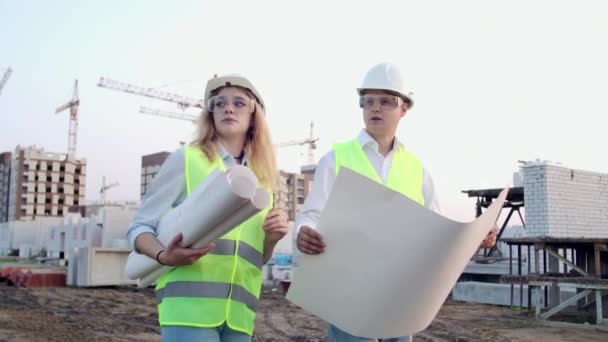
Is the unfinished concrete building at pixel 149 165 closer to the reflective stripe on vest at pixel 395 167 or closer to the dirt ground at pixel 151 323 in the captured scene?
the dirt ground at pixel 151 323

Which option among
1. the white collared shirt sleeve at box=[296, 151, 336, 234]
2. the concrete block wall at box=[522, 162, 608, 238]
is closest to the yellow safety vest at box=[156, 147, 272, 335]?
the white collared shirt sleeve at box=[296, 151, 336, 234]

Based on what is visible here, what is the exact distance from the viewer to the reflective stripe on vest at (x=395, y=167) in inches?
104

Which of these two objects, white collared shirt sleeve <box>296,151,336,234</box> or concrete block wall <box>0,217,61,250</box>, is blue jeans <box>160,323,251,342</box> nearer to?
white collared shirt sleeve <box>296,151,336,234</box>

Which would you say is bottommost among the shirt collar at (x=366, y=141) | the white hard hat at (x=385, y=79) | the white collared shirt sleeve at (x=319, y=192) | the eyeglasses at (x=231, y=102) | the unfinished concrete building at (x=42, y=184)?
the white collared shirt sleeve at (x=319, y=192)

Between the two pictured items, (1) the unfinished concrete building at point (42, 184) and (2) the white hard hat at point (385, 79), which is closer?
(2) the white hard hat at point (385, 79)

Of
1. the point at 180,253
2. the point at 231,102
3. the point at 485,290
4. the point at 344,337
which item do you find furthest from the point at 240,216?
the point at 485,290

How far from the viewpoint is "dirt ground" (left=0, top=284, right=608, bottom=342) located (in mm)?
10422

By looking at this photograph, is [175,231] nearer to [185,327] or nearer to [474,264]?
[185,327]

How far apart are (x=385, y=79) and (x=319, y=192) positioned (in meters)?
0.55

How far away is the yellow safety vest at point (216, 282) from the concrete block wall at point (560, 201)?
1351 cm

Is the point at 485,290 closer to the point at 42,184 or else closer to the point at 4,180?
the point at 42,184

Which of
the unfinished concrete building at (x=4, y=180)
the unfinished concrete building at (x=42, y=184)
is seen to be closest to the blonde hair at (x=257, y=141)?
the unfinished concrete building at (x=42, y=184)

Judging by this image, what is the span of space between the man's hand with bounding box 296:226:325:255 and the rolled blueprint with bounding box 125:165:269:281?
1.18 feet

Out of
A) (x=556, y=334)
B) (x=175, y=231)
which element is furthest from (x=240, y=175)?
(x=556, y=334)
